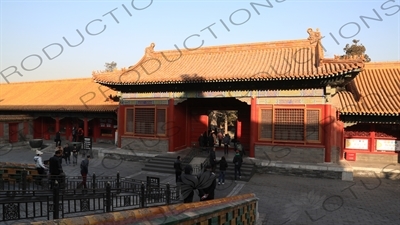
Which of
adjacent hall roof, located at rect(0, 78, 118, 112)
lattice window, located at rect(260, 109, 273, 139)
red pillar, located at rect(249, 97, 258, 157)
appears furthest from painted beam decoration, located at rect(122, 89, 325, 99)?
adjacent hall roof, located at rect(0, 78, 118, 112)

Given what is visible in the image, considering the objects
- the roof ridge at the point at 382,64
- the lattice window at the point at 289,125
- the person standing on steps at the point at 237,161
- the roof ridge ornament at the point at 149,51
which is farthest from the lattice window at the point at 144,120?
the roof ridge at the point at 382,64

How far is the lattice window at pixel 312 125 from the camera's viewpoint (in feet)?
44.7

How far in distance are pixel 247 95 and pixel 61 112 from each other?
15.3 meters

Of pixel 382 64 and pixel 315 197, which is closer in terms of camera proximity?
pixel 315 197

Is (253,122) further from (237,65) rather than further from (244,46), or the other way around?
(244,46)

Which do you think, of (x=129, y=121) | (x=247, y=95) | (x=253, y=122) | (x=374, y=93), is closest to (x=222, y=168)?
(x=253, y=122)

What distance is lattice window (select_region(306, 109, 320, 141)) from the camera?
1362 centimetres

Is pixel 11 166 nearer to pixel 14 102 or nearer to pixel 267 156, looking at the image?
pixel 267 156

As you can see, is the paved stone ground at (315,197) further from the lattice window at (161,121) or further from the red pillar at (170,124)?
the lattice window at (161,121)

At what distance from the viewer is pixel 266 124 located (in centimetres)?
1452

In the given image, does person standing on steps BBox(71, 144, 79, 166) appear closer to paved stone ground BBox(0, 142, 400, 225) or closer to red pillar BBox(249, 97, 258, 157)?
paved stone ground BBox(0, 142, 400, 225)

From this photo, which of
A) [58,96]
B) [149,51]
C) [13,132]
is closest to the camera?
[149,51]

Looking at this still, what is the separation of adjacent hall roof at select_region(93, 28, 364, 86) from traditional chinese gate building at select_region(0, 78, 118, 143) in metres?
4.25

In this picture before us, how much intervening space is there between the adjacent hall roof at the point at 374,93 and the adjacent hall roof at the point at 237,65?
8.88 ft
